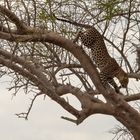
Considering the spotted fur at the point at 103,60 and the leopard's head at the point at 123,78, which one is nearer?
the spotted fur at the point at 103,60

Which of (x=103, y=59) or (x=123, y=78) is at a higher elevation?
(x=103, y=59)

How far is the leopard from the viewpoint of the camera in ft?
27.9

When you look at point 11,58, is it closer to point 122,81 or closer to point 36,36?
point 36,36

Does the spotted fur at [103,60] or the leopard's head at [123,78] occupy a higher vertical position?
the spotted fur at [103,60]

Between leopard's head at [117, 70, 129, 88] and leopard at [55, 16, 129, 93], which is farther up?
leopard at [55, 16, 129, 93]

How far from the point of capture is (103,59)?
356 inches

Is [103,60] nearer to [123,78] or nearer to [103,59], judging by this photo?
[103,59]

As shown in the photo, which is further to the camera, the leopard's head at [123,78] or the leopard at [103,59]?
the leopard's head at [123,78]

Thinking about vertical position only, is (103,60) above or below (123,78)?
above

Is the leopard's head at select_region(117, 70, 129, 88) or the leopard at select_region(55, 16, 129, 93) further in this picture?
the leopard's head at select_region(117, 70, 129, 88)

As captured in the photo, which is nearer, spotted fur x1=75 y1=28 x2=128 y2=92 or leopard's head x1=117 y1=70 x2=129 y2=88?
spotted fur x1=75 y1=28 x2=128 y2=92

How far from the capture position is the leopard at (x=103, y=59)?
850 cm

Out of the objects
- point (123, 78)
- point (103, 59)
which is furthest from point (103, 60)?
point (123, 78)

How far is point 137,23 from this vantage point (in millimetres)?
8836
